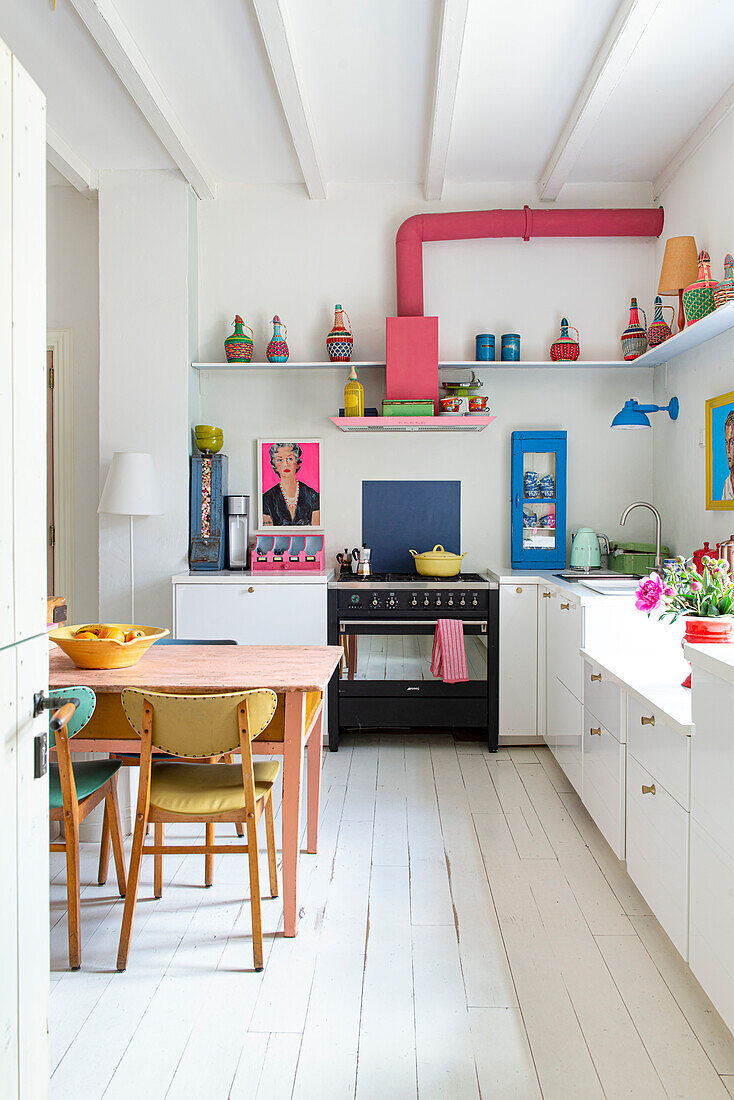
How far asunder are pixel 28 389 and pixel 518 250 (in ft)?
12.6

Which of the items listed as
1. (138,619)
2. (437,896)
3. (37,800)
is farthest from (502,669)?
(37,800)

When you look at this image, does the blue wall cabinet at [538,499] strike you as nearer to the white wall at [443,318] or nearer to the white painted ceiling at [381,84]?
the white wall at [443,318]

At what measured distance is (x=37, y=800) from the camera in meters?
1.53

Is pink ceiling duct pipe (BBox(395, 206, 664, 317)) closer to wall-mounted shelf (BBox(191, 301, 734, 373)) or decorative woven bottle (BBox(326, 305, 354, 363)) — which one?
decorative woven bottle (BBox(326, 305, 354, 363))

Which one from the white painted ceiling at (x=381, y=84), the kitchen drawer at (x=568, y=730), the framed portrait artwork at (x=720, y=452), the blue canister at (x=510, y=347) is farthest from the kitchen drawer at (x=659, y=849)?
the white painted ceiling at (x=381, y=84)

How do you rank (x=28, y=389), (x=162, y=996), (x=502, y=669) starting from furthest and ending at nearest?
(x=502, y=669) → (x=162, y=996) → (x=28, y=389)

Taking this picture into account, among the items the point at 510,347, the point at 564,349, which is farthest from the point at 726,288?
the point at 510,347

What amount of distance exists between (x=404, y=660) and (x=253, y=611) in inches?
33.8

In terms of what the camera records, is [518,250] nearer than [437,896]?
No

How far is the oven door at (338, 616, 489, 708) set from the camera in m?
4.21

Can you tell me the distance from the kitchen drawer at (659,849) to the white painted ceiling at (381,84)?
9.28ft

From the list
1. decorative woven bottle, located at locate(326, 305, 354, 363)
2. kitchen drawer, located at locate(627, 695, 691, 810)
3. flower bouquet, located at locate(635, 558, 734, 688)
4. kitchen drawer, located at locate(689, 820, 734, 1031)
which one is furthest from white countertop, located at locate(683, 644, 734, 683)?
decorative woven bottle, located at locate(326, 305, 354, 363)

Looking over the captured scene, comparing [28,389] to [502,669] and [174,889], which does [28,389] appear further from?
[502,669]

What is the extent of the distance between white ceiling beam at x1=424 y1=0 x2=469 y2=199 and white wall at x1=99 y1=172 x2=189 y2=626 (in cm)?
143
